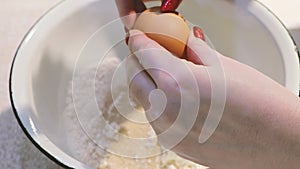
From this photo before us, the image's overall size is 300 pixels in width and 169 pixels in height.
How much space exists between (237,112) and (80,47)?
0.37m

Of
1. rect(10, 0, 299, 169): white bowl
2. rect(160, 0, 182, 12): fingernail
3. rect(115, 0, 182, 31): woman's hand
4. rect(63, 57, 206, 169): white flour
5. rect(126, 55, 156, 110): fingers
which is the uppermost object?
rect(160, 0, 182, 12): fingernail

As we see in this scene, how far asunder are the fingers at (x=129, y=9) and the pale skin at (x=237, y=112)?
0.14 m

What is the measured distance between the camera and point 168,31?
644 millimetres

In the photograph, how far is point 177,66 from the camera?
0.55m

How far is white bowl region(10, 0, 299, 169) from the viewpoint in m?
0.67

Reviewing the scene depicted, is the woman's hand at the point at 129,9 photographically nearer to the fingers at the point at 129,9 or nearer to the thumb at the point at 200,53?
the fingers at the point at 129,9

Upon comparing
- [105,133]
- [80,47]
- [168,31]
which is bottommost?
[105,133]

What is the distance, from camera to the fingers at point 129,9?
0.72 metres

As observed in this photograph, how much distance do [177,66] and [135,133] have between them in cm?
29

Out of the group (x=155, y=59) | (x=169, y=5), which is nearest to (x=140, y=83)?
(x=155, y=59)

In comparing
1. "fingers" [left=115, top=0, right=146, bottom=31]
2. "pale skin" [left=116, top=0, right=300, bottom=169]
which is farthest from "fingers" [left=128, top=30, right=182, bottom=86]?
"fingers" [left=115, top=0, right=146, bottom=31]

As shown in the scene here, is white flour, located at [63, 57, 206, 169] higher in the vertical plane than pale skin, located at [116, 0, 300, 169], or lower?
lower

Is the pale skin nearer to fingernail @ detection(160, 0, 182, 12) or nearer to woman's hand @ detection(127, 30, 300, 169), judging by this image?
woman's hand @ detection(127, 30, 300, 169)

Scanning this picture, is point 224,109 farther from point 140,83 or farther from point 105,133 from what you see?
point 105,133
